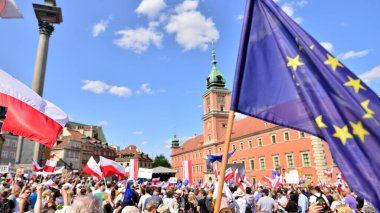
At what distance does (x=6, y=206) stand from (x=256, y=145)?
150 ft

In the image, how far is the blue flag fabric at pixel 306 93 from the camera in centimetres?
235

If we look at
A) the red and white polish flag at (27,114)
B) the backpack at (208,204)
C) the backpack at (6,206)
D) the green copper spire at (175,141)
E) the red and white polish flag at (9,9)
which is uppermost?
the green copper spire at (175,141)

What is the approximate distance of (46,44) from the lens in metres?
22.0

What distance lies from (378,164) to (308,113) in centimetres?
78

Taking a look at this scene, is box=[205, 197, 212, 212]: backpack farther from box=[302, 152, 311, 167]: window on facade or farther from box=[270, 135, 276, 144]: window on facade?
box=[270, 135, 276, 144]: window on facade

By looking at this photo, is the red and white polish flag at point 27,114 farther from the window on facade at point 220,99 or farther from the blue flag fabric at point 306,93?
the window on facade at point 220,99

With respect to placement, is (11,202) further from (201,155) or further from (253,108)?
(201,155)

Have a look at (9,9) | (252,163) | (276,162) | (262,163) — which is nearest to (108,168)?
(9,9)

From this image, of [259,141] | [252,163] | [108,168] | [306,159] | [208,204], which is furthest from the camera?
[252,163]

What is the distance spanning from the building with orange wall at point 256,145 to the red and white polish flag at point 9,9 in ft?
110

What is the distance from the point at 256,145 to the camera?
49062 millimetres

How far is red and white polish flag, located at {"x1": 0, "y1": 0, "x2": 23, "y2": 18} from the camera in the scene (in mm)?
4859

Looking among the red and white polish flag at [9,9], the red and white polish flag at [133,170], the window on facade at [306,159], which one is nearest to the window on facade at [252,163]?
the window on facade at [306,159]

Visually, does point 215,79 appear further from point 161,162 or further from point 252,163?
point 161,162
